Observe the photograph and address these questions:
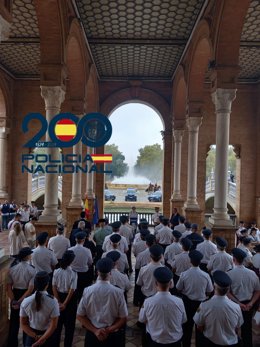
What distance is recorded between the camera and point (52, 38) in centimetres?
775

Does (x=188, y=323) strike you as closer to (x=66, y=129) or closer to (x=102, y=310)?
(x=102, y=310)

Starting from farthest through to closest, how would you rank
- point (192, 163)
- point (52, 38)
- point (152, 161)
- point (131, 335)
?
1. point (152, 161)
2. point (192, 163)
3. point (52, 38)
4. point (131, 335)

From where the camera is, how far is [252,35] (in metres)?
10.3

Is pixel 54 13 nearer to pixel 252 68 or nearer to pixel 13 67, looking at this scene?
pixel 13 67

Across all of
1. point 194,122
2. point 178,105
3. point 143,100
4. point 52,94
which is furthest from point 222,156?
point 143,100

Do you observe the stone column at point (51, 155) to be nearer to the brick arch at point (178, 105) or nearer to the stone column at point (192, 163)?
the stone column at point (192, 163)

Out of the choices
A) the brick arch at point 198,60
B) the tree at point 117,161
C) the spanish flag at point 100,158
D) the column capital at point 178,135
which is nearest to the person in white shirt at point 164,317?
the brick arch at point 198,60

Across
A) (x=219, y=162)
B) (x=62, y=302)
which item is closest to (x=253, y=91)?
(x=219, y=162)

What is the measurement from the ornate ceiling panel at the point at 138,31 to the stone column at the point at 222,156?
8.70ft

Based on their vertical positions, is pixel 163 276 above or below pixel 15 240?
above

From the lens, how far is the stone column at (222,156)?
803cm

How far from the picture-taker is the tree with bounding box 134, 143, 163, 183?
70.8 metres

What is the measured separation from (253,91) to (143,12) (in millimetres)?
8559
